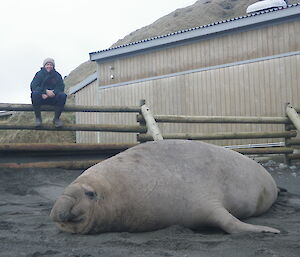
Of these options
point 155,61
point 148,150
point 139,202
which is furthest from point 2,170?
point 155,61

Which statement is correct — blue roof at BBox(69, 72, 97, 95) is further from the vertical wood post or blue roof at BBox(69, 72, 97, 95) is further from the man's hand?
the man's hand

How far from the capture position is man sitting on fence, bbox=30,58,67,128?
19.9ft

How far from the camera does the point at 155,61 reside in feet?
43.1

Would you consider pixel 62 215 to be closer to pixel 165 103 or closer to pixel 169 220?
pixel 169 220

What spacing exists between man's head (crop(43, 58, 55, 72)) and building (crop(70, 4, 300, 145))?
615cm

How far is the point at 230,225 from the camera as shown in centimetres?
308

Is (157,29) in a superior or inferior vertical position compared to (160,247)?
superior

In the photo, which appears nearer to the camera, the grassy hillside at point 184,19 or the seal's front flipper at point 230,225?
the seal's front flipper at point 230,225

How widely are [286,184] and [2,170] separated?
356cm

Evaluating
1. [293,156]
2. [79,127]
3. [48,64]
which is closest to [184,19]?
[293,156]

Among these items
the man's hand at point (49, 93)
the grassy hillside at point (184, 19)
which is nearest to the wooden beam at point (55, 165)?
the man's hand at point (49, 93)

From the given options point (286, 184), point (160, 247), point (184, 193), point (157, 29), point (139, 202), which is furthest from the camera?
point (157, 29)

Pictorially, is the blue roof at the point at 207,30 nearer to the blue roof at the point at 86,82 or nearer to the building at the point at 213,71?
the building at the point at 213,71

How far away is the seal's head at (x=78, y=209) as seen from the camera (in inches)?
112
